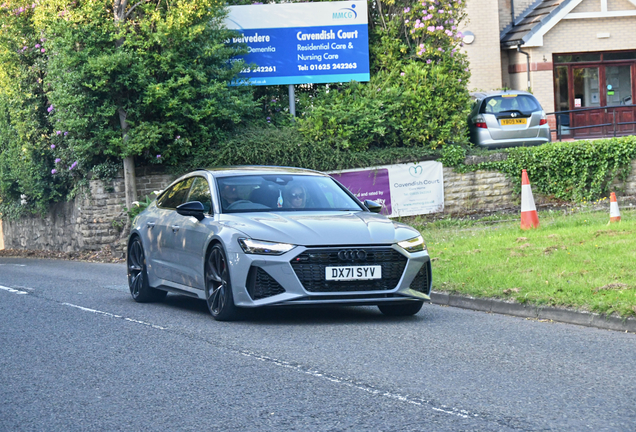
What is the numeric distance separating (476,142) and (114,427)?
60.9ft

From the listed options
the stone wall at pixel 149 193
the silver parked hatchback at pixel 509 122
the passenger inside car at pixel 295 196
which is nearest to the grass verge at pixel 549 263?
the passenger inside car at pixel 295 196

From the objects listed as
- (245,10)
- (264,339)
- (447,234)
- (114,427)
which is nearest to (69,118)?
(245,10)

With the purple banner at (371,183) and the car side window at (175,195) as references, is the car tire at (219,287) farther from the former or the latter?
the purple banner at (371,183)

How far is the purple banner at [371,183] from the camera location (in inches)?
805

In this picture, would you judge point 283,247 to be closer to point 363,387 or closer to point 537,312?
point 363,387

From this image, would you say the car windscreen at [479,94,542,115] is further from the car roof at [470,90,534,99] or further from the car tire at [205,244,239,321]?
the car tire at [205,244,239,321]

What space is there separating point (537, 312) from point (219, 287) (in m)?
3.18

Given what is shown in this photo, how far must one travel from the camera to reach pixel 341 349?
23.6ft

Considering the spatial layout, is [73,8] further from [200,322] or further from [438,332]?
[438,332]

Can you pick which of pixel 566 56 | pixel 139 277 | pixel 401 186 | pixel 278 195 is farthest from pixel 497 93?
pixel 278 195

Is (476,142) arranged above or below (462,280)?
above

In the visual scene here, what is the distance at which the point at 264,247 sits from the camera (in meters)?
8.23

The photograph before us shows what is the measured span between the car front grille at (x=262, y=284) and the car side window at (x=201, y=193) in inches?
56.2

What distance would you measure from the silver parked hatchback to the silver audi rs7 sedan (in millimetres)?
12755
